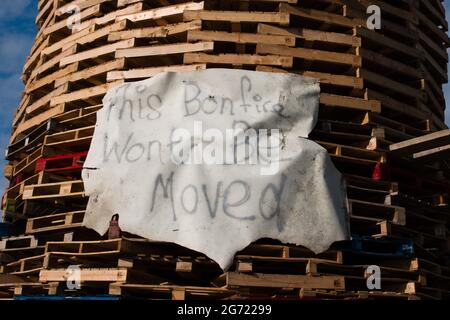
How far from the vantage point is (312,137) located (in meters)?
8.34

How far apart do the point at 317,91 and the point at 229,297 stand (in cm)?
337

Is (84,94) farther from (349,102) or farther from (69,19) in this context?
(349,102)

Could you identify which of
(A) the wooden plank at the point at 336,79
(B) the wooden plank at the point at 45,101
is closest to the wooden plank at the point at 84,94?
(B) the wooden plank at the point at 45,101

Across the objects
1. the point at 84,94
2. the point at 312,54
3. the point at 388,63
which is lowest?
the point at 84,94

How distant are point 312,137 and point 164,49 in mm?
2800

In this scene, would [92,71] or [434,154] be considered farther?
[92,71]

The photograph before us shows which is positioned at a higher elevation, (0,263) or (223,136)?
(223,136)

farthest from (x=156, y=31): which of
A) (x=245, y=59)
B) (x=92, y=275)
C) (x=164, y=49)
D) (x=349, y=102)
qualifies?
(x=92, y=275)

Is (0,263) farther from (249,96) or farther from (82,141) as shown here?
(249,96)

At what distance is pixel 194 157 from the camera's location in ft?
24.3

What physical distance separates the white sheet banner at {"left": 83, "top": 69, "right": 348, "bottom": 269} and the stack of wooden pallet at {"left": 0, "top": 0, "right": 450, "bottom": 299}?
14.7 inches

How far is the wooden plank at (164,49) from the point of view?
27.9ft

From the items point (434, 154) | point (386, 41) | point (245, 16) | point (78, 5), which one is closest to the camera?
point (434, 154)
